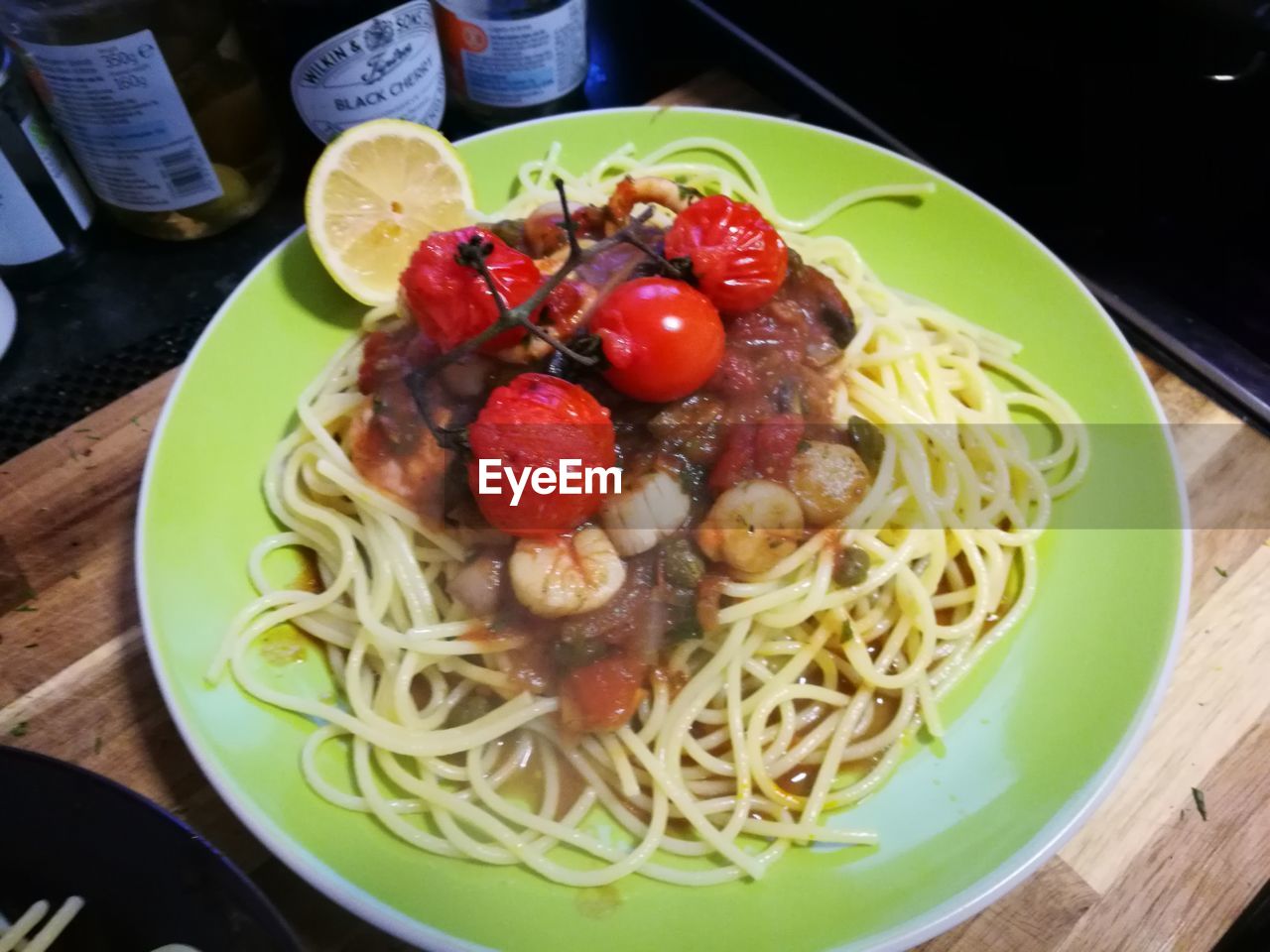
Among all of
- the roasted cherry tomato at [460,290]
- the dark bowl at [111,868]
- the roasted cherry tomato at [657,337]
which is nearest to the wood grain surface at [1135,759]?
the dark bowl at [111,868]

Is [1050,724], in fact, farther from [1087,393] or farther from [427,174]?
[427,174]

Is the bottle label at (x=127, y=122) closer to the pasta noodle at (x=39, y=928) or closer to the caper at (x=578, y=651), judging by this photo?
the caper at (x=578, y=651)

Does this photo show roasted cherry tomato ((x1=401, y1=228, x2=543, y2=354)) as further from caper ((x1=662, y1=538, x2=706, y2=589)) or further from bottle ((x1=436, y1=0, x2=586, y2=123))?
bottle ((x1=436, y1=0, x2=586, y2=123))

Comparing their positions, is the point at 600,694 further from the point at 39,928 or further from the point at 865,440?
the point at 39,928

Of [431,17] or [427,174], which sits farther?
[431,17]

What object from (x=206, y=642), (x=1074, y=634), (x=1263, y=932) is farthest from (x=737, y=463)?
(x=1263, y=932)

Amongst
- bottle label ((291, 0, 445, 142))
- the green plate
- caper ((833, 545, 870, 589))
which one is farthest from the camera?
bottle label ((291, 0, 445, 142))

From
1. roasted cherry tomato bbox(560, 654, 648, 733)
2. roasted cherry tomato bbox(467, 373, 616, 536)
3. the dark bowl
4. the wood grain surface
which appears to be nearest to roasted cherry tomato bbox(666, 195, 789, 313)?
roasted cherry tomato bbox(467, 373, 616, 536)
